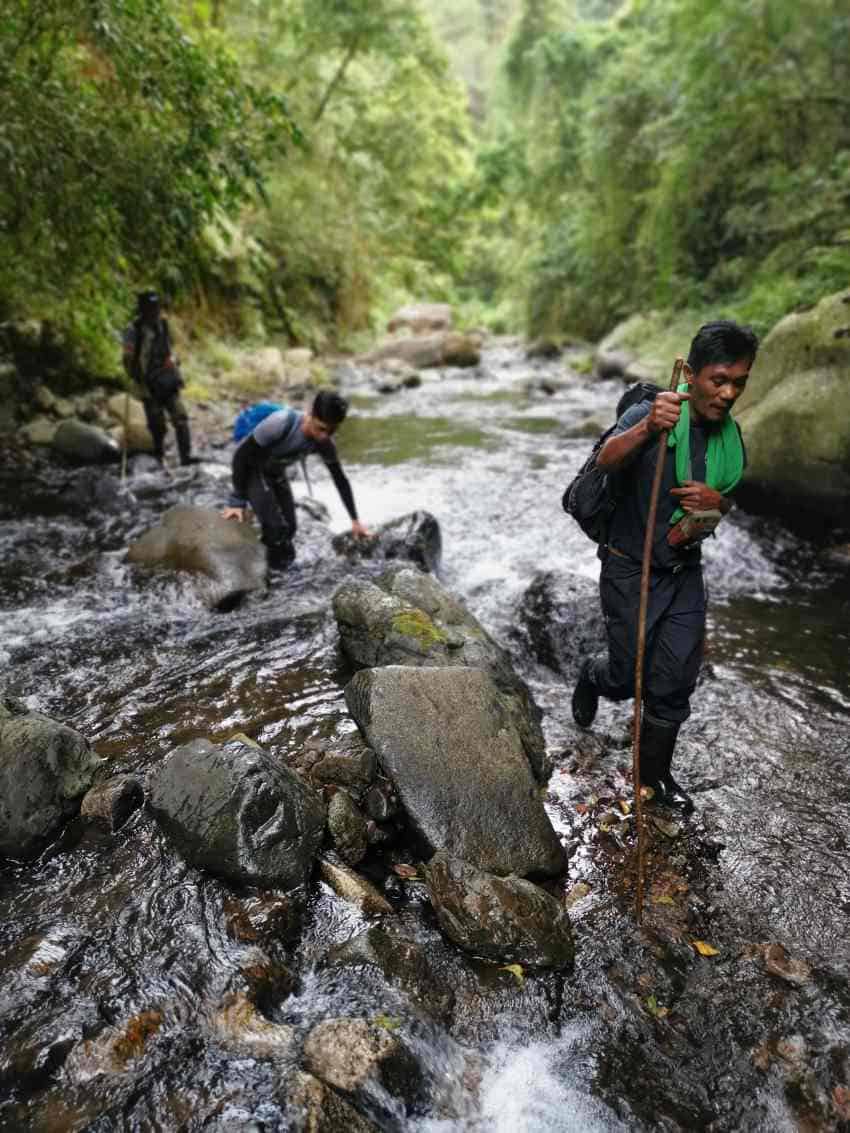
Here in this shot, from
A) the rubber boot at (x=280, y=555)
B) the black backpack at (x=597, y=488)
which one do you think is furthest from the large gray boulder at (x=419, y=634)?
the rubber boot at (x=280, y=555)

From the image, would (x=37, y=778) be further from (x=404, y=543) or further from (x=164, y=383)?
(x=164, y=383)

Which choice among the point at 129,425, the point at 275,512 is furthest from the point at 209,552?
the point at 129,425

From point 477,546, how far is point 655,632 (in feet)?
13.0

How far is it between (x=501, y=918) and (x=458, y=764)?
74 centimetres

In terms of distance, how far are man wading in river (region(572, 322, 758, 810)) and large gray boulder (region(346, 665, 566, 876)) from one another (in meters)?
0.68

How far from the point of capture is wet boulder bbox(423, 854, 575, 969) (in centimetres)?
247

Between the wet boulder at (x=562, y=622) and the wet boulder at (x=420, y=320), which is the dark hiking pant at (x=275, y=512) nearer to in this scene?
the wet boulder at (x=562, y=622)

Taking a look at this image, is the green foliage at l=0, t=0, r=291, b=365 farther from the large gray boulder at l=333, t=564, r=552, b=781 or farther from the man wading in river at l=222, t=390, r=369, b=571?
the large gray boulder at l=333, t=564, r=552, b=781

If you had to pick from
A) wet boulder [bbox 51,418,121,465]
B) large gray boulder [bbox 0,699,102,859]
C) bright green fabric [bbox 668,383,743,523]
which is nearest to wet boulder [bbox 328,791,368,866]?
large gray boulder [bbox 0,699,102,859]

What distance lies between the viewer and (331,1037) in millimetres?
2080

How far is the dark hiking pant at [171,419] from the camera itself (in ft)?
28.9

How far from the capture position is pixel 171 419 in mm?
9016

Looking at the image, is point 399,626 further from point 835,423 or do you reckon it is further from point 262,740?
point 835,423

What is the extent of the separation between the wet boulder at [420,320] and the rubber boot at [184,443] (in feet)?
62.3
